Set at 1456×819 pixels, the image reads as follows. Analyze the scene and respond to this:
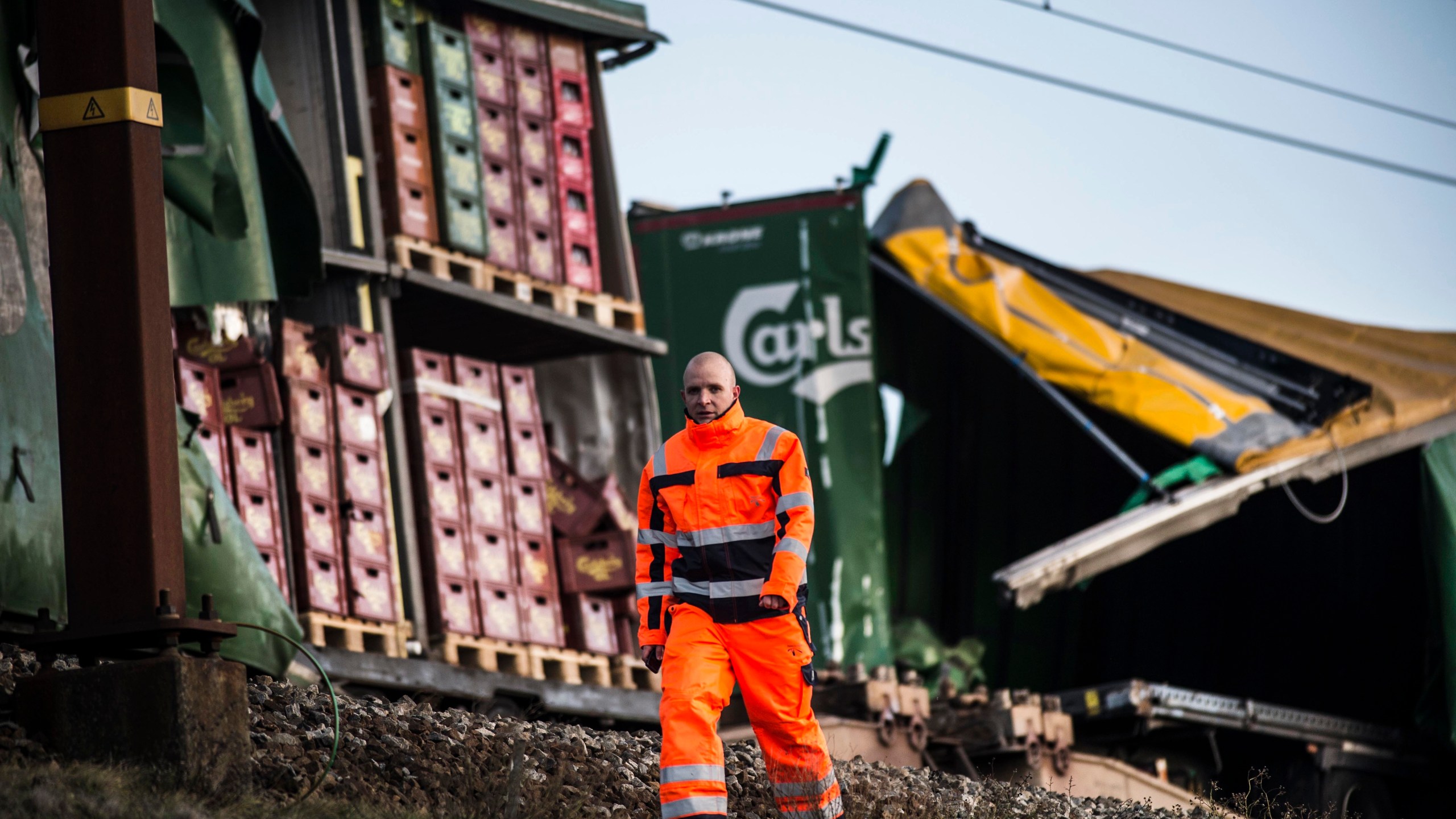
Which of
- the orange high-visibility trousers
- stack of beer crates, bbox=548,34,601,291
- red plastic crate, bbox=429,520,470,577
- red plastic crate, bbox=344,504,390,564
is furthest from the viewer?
stack of beer crates, bbox=548,34,601,291

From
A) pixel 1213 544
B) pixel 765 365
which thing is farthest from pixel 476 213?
pixel 1213 544

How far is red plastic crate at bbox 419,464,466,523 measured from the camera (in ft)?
38.2

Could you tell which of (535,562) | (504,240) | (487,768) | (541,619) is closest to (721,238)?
(504,240)

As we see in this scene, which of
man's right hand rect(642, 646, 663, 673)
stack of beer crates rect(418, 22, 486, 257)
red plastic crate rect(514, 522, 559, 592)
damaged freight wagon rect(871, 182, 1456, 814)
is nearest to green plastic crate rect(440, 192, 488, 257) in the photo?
stack of beer crates rect(418, 22, 486, 257)

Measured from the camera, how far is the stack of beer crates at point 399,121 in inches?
477

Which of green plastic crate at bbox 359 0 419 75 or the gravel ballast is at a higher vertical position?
green plastic crate at bbox 359 0 419 75

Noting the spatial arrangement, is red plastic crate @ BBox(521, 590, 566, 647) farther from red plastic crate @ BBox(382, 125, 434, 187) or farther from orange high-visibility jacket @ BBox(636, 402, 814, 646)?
orange high-visibility jacket @ BBox(636, 402, 814, 646)

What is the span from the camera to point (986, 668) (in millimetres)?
19438

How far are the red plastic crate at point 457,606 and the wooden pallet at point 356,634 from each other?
1.24ft

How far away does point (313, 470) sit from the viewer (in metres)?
10.9

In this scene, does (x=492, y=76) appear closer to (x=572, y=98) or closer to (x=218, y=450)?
(x=572, y=98)

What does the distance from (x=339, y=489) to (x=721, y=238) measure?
755 centimetres

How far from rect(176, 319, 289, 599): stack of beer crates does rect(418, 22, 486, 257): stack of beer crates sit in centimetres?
204

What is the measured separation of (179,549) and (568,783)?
70.7 inches
